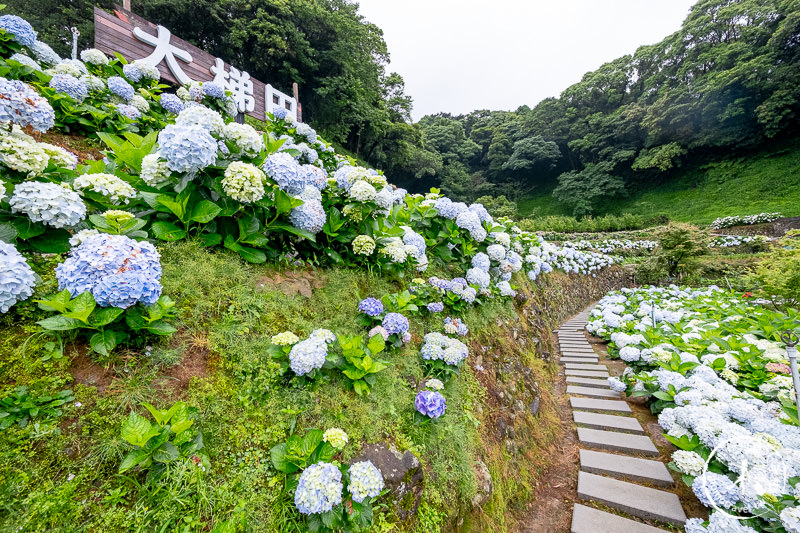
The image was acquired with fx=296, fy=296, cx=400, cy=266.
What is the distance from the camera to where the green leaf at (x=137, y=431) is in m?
0.96

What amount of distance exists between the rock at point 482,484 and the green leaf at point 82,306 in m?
2.07

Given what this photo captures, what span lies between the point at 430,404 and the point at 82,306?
5.25ft

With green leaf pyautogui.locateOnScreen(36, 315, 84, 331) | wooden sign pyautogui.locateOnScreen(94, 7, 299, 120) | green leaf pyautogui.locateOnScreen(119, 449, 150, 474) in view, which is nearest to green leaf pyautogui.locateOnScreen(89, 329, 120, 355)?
green leaf pyautogui.locateOnScreen(36, 315, 84, 331)

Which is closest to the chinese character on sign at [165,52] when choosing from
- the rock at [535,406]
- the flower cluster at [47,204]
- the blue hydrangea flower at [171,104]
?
the blue hydrangea flower at [171,104]

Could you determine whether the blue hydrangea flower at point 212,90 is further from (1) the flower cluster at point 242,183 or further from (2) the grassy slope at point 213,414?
(2) the grassy slope at point 213,414

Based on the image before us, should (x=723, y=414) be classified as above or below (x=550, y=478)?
above

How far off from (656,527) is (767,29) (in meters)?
37.5

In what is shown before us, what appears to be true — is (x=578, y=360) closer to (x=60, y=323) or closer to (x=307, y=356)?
(x=307, y=356)

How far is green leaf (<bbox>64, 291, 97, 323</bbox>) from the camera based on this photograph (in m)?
1.08

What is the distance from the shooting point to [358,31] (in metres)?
16.6

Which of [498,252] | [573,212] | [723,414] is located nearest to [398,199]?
[498,252]

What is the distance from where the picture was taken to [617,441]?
2625 mm

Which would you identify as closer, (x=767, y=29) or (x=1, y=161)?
(x=1, y=161)

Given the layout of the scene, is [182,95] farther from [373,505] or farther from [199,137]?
[373,505]
